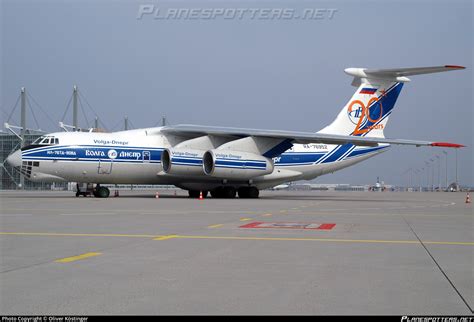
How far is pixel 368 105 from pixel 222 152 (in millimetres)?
9540

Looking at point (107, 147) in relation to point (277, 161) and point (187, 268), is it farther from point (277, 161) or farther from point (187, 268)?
point (187, 268)

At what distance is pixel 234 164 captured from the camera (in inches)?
1121

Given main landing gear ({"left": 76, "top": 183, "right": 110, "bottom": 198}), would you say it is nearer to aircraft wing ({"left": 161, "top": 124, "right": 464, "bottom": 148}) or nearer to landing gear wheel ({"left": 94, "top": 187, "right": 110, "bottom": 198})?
landing gear wheel ({"left": 94, "top": 187, "right": 110, "bottom": 198})

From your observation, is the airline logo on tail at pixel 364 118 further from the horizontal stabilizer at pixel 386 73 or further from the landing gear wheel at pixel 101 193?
the landing gear wheel at pixel 101 193

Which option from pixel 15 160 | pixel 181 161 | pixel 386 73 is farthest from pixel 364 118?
pixel 15 160

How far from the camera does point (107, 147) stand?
27875mm

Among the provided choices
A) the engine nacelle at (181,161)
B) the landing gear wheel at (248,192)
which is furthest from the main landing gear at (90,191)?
the landing gear wheel at (248,192)

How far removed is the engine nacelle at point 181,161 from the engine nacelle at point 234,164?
15.1 inches

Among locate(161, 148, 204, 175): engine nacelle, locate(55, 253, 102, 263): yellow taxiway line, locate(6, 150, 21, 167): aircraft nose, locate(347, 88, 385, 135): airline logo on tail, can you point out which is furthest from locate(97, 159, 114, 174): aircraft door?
locate(55, 253, 102, 263): yellow taxiway line

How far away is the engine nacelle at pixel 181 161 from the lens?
28.0 m

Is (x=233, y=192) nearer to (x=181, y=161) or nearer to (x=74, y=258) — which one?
(x=181, y=161)

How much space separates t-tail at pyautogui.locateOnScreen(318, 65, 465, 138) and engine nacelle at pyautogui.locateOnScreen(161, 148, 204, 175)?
8785 millimetres

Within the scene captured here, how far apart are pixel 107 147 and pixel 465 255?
22.0 metres

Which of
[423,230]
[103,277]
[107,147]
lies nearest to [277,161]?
[107,147]
